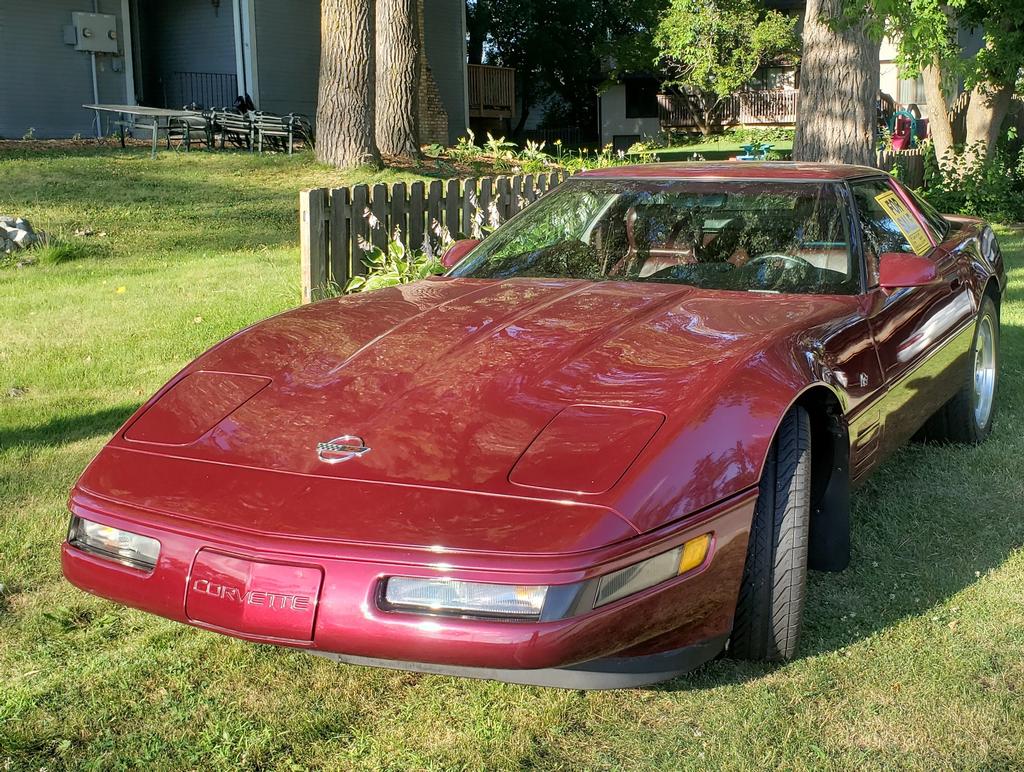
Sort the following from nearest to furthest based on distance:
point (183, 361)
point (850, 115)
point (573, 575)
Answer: point (573, 575) < point (183, 361) < point (850, 115)

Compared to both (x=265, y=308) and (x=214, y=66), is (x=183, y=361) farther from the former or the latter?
(x=214, y=66)

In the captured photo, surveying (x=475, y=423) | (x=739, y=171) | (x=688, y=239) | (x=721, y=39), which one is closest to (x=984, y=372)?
(x=739, y=171)

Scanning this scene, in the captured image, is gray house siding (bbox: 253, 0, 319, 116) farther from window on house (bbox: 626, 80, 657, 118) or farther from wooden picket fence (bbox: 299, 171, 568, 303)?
window on house (bbox: 626, 80, 657, 118)

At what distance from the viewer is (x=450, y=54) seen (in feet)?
87.7

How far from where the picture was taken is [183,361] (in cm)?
672

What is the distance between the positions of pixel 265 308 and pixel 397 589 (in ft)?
19.0

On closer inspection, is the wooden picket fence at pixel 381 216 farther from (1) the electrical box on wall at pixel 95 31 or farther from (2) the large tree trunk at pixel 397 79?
(1) the electrical box on wall at pixel 95 31

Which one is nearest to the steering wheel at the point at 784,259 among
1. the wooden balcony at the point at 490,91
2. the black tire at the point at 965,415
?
the black tire at the point at 965,415

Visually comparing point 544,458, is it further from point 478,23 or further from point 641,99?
point 641,99

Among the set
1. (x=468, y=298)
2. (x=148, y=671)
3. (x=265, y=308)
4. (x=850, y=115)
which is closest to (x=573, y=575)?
(x=148, y=671)

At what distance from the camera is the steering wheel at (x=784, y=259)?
398 cm

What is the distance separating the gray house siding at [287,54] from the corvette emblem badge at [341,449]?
20557mm

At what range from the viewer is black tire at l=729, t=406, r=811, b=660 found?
2912 millimetres

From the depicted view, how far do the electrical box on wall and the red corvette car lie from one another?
763 inches
